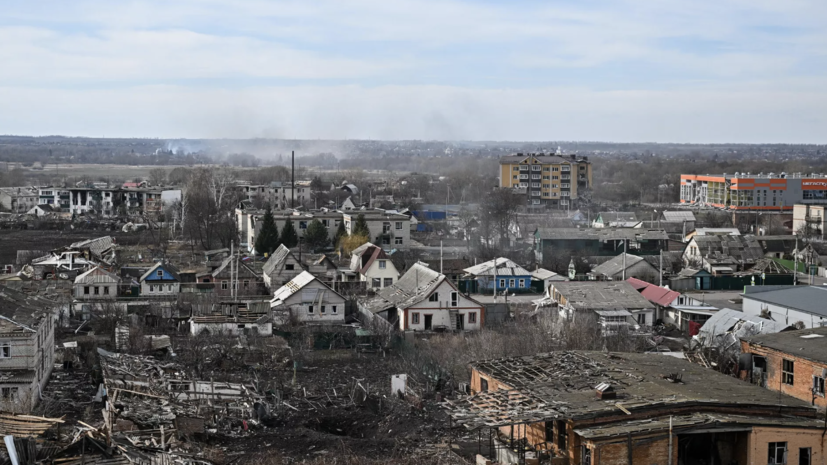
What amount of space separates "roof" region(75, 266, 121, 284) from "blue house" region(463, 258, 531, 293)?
9.40 m

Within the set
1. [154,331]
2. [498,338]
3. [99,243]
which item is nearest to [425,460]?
[498,338]

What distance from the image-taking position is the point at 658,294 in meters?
23.6

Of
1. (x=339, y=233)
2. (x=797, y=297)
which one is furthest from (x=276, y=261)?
(x=797, y=297)

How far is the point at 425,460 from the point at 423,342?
7950mm

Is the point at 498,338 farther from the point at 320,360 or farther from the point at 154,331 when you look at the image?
the point at 154,331

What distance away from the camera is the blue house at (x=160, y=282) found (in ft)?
83.7

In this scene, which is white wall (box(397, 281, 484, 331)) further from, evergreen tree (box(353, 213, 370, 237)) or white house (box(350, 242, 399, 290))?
evergreen tree (box(353, 213, 370, 237))

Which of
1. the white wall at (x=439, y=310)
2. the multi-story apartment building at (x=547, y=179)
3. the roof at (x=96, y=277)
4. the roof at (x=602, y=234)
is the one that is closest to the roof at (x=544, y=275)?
the roof at (x=602, y=234)

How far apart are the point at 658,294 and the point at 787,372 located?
9252 mm

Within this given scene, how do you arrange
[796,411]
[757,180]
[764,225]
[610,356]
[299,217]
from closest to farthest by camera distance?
1. [796,411]
2. [610,356]
3. [299,217]
4. [764,225]
5. [757,180]

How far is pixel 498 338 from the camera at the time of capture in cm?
1842

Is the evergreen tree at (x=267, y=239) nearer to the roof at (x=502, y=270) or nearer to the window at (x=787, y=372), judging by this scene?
the roof at (x=502, y=270)

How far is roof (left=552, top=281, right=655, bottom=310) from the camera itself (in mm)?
21750

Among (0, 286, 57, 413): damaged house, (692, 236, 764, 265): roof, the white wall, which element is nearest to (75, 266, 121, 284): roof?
the white wall
